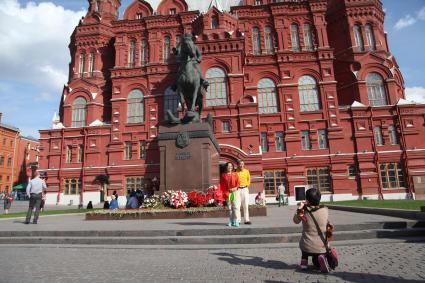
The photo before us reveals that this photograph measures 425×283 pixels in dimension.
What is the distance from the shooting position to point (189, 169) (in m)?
11.1

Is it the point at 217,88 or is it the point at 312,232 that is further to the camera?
the point at 217,88

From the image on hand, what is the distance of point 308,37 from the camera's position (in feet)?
109

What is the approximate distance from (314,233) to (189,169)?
704 cm

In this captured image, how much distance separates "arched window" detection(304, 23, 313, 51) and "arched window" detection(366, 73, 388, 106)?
282 inches

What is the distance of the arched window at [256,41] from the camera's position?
109ft

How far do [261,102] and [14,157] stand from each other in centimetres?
4765

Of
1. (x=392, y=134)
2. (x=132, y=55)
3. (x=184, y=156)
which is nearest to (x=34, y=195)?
(x=184, y=156)

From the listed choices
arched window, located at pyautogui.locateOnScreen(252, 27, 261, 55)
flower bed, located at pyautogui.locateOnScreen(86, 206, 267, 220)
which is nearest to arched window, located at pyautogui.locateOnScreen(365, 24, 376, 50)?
arched window, located at pyautogui.locateOnScreen(252, 27, 261, 55)

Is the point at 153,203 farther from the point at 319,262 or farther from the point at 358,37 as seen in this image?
the point at 358,37

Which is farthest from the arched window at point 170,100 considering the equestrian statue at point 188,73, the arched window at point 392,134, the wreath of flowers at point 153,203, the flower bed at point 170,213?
the arched window at point 392,134

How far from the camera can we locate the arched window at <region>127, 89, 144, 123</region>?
3156 cm

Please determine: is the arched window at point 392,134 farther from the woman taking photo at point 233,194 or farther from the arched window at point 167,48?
the woman taking photo at point 233,194

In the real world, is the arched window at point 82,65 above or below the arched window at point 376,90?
above

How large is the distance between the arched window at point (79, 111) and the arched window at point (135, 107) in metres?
5.69
